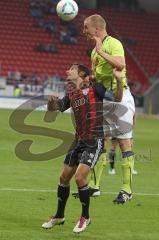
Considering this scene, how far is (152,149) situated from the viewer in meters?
21.4

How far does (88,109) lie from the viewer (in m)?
8.88

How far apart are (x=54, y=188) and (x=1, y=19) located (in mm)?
37470

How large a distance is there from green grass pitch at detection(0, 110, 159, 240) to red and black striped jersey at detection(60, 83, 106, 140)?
1.25 m

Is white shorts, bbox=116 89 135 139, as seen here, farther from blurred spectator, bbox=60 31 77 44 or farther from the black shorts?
blurred spectator, bbox=60 31 77 44

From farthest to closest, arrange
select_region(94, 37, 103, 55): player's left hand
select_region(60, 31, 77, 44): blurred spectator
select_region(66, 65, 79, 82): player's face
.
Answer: select_region(60, 31, 77, 44): blurred spectator
select_region(94, 37, 103, 55): player's left hand
select_region(66, 65, 79, 82): player's face

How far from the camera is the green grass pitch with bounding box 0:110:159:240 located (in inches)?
343

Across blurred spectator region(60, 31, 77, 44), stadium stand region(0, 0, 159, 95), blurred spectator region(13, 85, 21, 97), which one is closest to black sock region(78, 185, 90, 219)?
blurred spectator region(13, 85, 21, 97)

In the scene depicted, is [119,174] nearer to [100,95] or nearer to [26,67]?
[100,95]

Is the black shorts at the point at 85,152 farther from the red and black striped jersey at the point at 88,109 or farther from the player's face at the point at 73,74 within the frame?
the player's face at the point at 73,74

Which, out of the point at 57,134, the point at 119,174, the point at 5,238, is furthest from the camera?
the point at 57,134

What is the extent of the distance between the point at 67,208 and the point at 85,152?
1918mm

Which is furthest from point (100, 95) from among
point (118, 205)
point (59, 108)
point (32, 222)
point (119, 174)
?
point (119, 174)

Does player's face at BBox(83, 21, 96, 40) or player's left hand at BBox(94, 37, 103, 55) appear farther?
player's face at BBox(83, 21, 96, 40)

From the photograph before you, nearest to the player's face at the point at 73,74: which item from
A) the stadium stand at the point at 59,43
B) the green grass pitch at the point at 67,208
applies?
the green grass pitch at the point at 67,208
